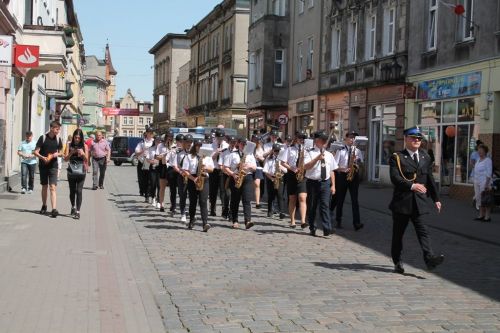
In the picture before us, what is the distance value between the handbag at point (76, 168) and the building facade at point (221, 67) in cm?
3739

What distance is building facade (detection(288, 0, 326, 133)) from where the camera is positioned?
114 feet

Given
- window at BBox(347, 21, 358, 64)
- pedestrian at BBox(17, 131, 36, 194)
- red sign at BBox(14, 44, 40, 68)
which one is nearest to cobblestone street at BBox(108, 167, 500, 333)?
red sign at BBox(14, 44, 40, 68)

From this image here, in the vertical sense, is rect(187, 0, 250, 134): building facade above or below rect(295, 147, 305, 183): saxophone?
above

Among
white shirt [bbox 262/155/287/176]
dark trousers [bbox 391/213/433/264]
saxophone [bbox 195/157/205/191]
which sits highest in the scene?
white shirt [bbox 262/155/287/176]

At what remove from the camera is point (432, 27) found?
2395 centimetres

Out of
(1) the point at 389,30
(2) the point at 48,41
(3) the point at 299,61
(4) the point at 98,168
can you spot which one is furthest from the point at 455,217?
(3) the point at 299,61

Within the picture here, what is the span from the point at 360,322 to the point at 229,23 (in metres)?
49.4

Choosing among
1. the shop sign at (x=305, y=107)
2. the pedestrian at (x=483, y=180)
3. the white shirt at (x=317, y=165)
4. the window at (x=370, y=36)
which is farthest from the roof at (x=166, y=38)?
the white shirt at (x=317, y=165)

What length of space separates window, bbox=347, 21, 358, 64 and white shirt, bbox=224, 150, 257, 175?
17591 mm

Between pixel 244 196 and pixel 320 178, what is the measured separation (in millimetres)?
1668

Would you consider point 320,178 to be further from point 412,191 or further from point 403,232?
point 412,191

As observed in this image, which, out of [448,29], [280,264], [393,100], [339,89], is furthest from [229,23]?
[280,264]

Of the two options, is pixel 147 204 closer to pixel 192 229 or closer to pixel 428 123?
pixel 192 229

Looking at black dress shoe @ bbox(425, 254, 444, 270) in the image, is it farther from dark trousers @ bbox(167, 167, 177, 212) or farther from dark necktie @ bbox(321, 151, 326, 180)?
dark trousers @ bbox(167, 167, 177, 212)
